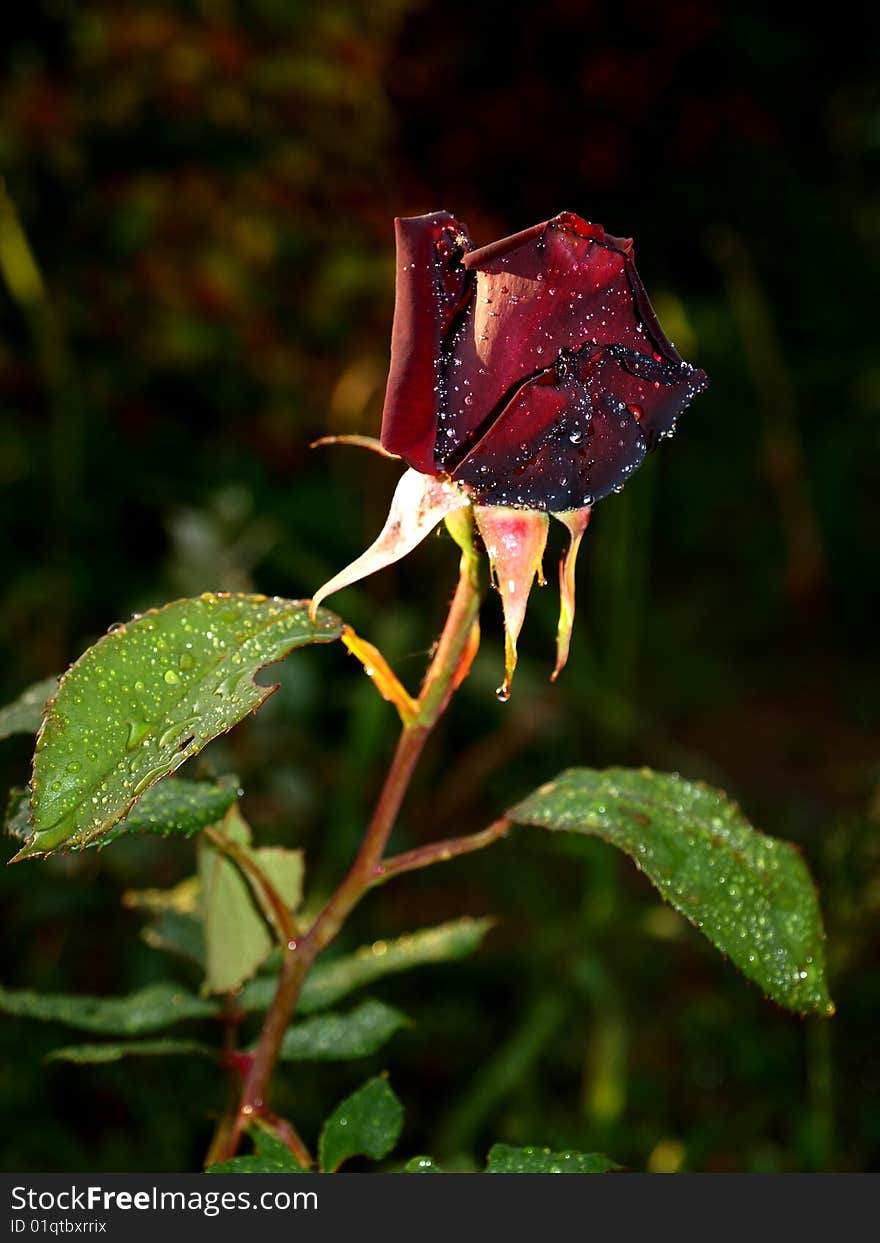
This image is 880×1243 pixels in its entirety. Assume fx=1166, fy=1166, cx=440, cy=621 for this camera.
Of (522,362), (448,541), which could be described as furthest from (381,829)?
(448,541)

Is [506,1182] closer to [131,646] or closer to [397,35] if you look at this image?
[131,646]

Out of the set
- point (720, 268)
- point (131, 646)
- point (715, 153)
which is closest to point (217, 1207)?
point (131, 646)

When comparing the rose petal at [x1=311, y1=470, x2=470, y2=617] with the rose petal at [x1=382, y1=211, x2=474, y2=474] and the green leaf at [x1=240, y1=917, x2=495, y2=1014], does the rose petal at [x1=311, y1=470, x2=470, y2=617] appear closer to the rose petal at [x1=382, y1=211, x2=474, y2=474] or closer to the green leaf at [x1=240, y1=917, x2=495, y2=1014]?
the rose petal at [x1=382, y1=211, x2=474, y2=474]

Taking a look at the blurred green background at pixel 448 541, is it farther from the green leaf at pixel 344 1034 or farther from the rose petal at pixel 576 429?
the rose petal at pixel 576 429

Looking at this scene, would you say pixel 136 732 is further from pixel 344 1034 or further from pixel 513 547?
pixel 344 1034

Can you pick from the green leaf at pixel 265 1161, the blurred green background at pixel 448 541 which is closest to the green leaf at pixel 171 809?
the green leaf at pixel 265 1161

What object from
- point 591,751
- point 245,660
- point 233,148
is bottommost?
point 591,751
